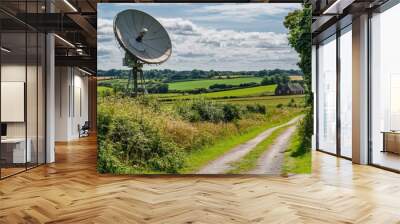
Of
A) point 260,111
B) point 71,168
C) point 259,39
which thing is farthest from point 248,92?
point 71,168

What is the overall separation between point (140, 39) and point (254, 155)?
266cm

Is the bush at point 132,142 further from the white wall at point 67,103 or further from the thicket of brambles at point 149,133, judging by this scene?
the white wall at point 67,103

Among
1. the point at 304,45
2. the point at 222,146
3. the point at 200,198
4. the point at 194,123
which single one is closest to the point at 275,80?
the point at 304,45

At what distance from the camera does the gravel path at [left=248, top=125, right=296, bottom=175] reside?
22.7 feet

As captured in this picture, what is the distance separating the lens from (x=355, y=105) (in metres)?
8.76

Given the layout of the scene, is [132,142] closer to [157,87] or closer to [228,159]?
[157,87]

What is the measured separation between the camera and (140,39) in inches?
269

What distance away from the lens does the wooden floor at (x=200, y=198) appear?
14.3 ft

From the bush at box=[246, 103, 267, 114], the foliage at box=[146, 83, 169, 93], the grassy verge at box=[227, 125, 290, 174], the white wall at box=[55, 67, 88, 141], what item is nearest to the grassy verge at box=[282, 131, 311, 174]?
the grassy verge at box=[227, 125, 290, 174]

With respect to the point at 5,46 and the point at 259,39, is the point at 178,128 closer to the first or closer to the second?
the point at 259,39

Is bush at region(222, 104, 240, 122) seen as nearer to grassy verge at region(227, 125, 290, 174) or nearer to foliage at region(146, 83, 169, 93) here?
A: grassy verge at region(227, 125, 290, 174)

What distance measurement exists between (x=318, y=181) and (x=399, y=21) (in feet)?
10.9

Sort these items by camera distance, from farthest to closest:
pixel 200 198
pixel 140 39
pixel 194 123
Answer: pixel 194 123
pixel 140 39
pixel 200 198

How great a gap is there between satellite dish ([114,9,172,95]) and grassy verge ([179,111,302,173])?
Answer: 1514mm
